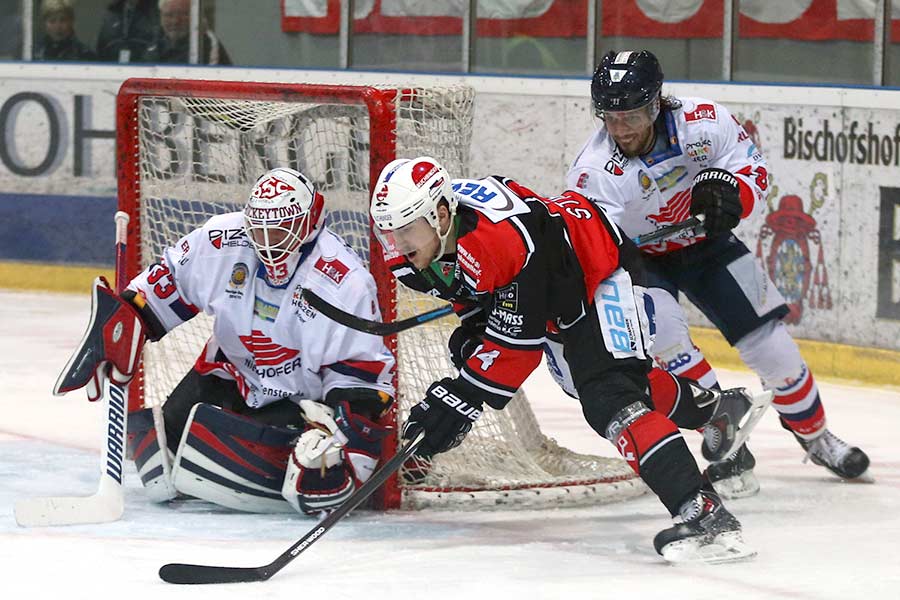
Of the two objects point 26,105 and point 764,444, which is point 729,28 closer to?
point 764,444

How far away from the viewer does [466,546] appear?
363 centimetres

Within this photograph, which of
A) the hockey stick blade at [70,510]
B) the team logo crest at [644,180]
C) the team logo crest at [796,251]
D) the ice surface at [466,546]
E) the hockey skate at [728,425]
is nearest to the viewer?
the ice surface at [466,546]

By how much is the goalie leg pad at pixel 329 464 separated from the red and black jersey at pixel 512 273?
1.39ft

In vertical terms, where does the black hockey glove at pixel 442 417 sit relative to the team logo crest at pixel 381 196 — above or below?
below

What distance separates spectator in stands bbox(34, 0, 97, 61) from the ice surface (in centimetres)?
336

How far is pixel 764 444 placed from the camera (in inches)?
194

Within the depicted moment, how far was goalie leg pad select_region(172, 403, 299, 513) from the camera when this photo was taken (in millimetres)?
3840

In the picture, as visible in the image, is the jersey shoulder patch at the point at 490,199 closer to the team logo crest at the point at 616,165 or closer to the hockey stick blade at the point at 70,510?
the team logo crest at the point at 616,165

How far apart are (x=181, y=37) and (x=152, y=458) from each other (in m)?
4.15

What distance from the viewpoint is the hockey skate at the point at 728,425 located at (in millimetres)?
4051

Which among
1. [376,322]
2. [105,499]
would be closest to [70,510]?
[105,499]

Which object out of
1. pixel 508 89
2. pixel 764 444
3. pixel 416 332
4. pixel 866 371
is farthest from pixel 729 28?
pixel 416 332

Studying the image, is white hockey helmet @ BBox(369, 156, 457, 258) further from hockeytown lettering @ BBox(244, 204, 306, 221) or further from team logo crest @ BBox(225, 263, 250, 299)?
team logo crest @ BBox(225, 263, 250, 299)

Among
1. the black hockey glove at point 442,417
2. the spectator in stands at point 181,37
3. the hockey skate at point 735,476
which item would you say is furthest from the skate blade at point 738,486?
the spectator in stands at point 181,37
